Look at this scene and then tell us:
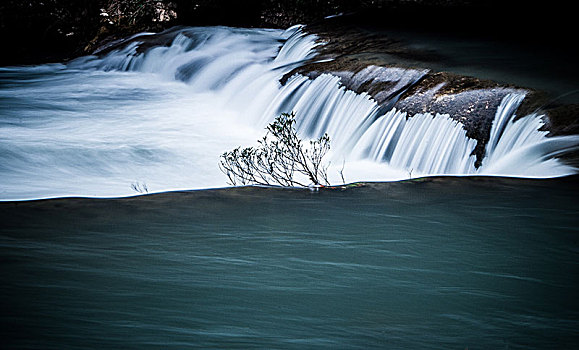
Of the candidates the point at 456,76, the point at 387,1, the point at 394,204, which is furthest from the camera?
the point at 387,1

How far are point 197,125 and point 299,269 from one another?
5.85 meters

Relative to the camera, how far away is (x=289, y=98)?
879 centimetres

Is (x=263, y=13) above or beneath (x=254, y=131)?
above

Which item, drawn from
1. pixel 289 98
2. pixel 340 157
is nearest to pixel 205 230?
pixel 340 157

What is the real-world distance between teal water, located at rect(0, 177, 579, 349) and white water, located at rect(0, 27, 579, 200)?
42.4 inches

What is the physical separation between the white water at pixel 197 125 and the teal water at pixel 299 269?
1077mm

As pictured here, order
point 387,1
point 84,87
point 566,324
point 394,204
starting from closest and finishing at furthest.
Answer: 1. point 566,324
2. point 394,204
3. point 84,87
4. point 387,1

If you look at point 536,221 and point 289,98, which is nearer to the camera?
point 536,221

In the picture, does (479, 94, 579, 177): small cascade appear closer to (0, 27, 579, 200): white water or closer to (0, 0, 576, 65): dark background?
(0, 27, 579, 200): white water

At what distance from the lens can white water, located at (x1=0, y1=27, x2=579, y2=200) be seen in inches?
240

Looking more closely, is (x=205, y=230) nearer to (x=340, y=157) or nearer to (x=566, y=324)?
(x=566, y=324)

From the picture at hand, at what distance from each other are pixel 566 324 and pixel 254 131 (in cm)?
623

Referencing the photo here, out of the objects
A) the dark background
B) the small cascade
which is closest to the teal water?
the small cascade

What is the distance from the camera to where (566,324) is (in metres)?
2.96
